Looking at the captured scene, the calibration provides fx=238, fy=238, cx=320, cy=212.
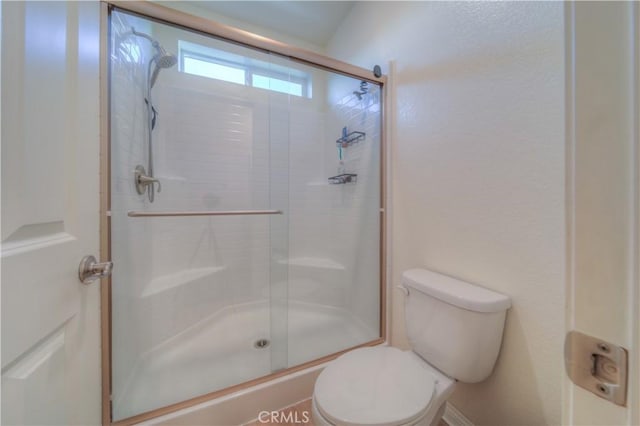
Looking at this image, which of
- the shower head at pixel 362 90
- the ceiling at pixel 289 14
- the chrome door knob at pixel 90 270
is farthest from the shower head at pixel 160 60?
the chrome door knob at pixel 90 270

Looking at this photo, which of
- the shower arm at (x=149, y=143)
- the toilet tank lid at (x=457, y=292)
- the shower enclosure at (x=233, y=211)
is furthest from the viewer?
the shower arm at (x=149, y=143)

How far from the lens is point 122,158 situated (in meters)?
1.15

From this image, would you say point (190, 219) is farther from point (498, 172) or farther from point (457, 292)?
point (498, 172)

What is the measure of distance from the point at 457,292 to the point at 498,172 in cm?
48

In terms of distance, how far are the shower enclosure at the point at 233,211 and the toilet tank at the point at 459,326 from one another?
0.57 m

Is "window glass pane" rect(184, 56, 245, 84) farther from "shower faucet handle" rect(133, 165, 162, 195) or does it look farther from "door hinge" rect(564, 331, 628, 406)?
"door hinge" rect(564, 331, 628, 406)

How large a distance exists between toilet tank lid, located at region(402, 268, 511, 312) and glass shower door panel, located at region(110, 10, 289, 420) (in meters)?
0.87

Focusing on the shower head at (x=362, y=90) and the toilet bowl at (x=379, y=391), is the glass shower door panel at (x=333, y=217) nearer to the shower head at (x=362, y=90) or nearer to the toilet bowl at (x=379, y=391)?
the shower head at (x=362, y=90)

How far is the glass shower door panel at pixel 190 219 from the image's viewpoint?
1.12 metres

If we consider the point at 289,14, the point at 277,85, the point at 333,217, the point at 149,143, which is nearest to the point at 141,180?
the point at 149,143

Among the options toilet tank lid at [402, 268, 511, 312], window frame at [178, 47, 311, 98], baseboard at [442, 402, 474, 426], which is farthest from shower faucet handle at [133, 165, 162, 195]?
baseboard at [442, 402, 474, 426]

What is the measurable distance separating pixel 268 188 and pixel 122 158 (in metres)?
0.91

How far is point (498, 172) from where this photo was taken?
0.90 meters

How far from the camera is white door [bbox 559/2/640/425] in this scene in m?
0.23
